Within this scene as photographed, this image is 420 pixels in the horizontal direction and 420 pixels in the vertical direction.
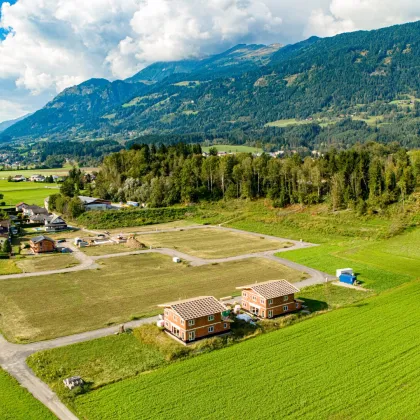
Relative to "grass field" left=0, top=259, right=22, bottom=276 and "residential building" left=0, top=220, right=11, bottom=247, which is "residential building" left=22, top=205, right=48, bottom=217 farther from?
"grass field" left=0, top=259, right=22, bottom=276

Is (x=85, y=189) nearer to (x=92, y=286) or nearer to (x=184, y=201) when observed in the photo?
(x=184, y=201)

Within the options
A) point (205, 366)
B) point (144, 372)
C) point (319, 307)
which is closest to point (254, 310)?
point (319, 307)

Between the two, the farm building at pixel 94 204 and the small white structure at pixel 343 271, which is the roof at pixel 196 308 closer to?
the small white structure at pixel 343 271

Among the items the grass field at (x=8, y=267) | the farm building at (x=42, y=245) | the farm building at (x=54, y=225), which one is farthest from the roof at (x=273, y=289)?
the farm building at (x=54, y=225)

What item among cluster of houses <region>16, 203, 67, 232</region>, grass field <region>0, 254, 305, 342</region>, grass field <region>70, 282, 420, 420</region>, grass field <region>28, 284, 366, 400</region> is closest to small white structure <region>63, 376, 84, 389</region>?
grass field <region>28, 284, 366, 400</region>

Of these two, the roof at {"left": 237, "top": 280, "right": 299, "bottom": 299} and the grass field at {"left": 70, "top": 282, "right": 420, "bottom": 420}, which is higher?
the roof at {"left": 237, "top": 280, "right": 299, "bottom": 299}

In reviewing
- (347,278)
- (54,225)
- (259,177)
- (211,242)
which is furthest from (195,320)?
(259,177)

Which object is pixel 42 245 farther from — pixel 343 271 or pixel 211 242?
pixel 343 271
